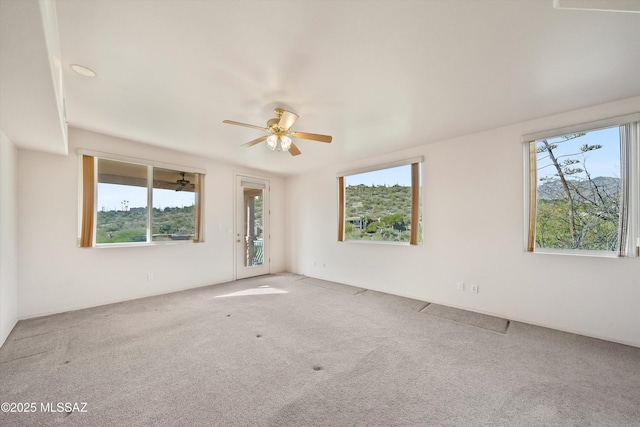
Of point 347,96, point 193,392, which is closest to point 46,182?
point 193,392

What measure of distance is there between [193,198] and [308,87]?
360 cm

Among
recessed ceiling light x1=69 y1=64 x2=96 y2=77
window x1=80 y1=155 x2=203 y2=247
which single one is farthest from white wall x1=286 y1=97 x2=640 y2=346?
recessed ceiling light x1=69 y1=64 x2=96 y2=77

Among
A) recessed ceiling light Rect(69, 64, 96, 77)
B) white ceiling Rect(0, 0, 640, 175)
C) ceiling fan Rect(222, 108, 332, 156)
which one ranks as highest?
white ceiling Rect(0, 0, 640, 175)

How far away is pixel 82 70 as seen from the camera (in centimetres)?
216

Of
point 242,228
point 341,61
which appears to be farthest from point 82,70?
point 242,228

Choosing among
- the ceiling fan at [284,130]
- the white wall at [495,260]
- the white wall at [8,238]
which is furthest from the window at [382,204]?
the white wall at [8,238]

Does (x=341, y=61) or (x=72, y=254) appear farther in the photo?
(x=72, y=254)

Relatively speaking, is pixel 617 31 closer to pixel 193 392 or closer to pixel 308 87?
pixel 308 87

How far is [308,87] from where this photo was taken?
2453 mm

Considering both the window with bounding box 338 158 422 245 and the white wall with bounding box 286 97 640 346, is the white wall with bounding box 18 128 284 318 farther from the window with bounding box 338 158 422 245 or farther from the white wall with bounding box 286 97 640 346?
the white wall with bounding box 286 97 640 346

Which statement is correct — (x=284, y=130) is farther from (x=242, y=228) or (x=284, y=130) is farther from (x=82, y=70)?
(x=242, y=228)

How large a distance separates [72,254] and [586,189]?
6797 millimetres

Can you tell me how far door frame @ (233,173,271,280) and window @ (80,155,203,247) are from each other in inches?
32.2

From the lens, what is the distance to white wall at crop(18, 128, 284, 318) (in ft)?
10.9
